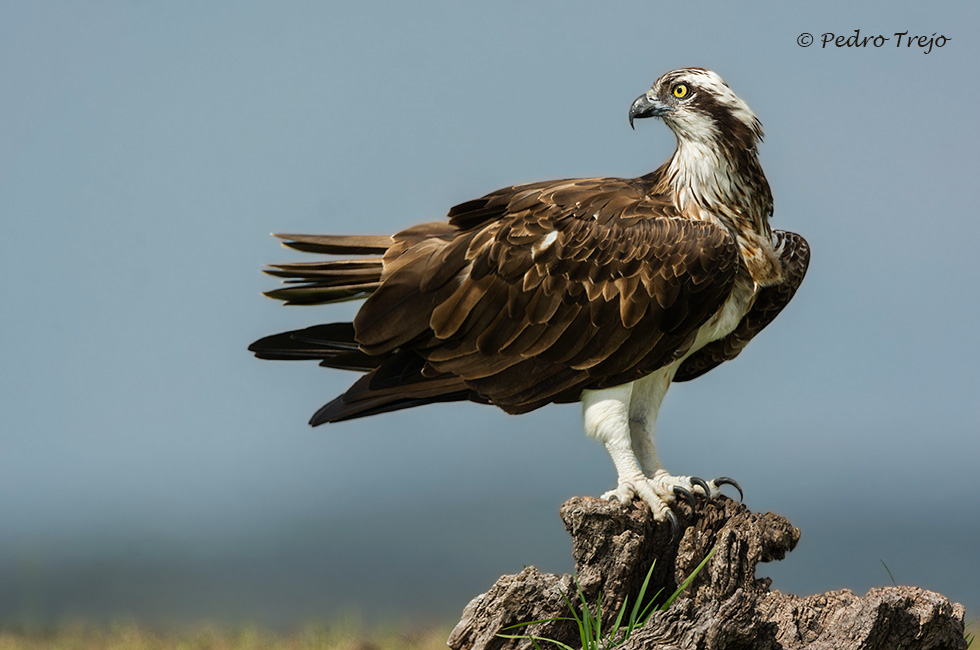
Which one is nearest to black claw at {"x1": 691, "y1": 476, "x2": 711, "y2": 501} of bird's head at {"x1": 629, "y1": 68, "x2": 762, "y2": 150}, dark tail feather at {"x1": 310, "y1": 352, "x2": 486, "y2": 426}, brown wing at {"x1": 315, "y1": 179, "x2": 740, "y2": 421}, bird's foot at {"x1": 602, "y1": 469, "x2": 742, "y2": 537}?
bird's foot at {"x1": 602, "y1": 469, "x2": 742, "y2": 537}

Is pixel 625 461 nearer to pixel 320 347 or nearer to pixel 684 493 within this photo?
pixel 684 493

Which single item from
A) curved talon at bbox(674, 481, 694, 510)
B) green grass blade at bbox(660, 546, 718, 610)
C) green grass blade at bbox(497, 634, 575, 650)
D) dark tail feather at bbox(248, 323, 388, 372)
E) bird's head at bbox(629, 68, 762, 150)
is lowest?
green grass blade at bbox(497, 634, 575, 650)

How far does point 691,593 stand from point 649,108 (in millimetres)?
2809

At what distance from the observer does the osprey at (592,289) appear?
5867 mm

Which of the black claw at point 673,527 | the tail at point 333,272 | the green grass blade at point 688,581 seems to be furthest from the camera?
the tail at point 333,272

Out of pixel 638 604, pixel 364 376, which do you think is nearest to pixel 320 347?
pixel 364 376

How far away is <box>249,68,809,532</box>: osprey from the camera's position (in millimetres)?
5867

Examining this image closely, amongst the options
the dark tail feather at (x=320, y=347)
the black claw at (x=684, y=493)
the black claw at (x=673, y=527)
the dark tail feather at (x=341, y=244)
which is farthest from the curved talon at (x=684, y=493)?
the dark tail feather at (x=341, y=244)

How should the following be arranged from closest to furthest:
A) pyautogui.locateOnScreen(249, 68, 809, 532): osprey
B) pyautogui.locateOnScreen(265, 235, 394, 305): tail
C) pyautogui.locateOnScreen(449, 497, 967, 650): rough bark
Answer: pyautogui.locateOnScreen(449, 497, 967, 650): rough bark < pyautogui.locateOnScreen(249, 68, 809, 532): osprey < pyautogui.locateOnScreen(265, 235, 394, 305): tail

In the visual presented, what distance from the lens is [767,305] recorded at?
6516 millimetres

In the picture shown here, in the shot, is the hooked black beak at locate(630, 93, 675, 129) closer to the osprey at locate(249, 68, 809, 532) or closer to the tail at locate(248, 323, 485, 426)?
the osprey at locate(249, 68, 809, 532)

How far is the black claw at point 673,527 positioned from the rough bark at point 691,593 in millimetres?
35

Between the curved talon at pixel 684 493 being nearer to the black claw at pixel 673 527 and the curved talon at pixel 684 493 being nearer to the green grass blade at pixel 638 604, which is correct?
the black claw at pixel 673 527

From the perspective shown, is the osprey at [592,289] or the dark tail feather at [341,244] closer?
the osprey at [592,289]
